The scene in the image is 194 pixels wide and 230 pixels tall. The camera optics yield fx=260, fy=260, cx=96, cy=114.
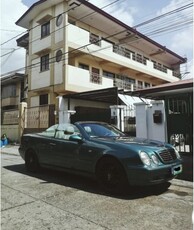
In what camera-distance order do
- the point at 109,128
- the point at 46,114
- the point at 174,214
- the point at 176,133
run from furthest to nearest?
the point at 46,114 < the point at 176,133 < the point at 109,128 < the point at 174,214

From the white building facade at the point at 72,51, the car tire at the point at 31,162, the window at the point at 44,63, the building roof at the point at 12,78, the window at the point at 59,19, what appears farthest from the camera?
the building roof at the point at 12,78

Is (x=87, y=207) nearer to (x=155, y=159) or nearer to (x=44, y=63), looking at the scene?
(x=155, y=159)

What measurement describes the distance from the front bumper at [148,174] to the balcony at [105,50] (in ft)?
42.0

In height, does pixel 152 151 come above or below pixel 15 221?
above

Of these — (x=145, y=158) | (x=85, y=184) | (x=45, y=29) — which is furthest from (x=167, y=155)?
(x=45, y=29)

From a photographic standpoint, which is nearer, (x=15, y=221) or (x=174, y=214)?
(x=15, y=221)

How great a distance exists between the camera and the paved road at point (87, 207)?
12.6 feet

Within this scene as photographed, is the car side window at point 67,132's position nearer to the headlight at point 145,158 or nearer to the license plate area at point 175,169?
the headlight at point 145,158

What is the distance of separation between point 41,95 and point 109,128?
46.3ft

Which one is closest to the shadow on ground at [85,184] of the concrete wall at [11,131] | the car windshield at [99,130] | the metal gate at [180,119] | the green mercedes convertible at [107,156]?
the green mercedes convertible at [107,156]

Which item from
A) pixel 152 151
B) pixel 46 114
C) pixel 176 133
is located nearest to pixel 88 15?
pixel 46 114

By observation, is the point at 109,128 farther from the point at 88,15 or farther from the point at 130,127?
the point at 88,15

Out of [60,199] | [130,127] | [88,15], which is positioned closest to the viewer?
[60,199]

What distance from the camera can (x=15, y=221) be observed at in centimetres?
399
